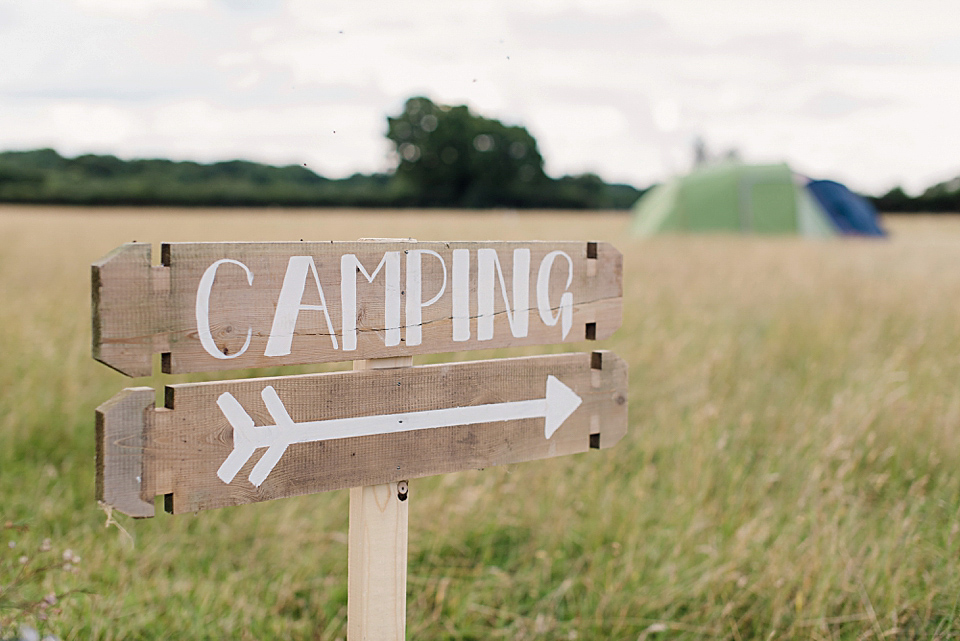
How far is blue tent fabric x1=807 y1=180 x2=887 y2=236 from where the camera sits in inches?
488

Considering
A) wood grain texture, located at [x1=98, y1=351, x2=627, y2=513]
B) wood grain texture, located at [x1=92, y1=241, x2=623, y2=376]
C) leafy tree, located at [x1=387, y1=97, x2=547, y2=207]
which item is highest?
leafy tree, located at [x1=387, y1=97, x2=547, y2=207]

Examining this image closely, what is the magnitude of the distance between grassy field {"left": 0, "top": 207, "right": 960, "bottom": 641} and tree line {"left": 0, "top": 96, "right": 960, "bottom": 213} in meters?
29.3

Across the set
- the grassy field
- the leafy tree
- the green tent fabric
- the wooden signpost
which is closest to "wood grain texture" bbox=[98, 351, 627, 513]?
the wooden signpost

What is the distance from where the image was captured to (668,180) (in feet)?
45.1

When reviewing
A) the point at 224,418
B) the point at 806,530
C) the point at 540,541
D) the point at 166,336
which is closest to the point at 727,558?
the point at 806,530

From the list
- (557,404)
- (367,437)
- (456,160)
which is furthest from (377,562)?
(456,160)

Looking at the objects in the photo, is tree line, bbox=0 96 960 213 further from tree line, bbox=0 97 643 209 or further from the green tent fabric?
the green tent fabric

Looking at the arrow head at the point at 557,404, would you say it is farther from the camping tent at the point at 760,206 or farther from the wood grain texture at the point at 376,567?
the camping tent at the point at 760,206

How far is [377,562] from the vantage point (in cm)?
141

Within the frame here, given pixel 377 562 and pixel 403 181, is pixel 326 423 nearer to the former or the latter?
pixel 377 562

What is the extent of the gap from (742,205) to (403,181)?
31.4 m

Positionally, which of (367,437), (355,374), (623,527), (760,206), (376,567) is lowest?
(623,527)

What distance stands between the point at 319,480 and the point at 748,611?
1.23 metres

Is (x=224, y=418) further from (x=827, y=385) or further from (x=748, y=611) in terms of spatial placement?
(x=827, y=385)
